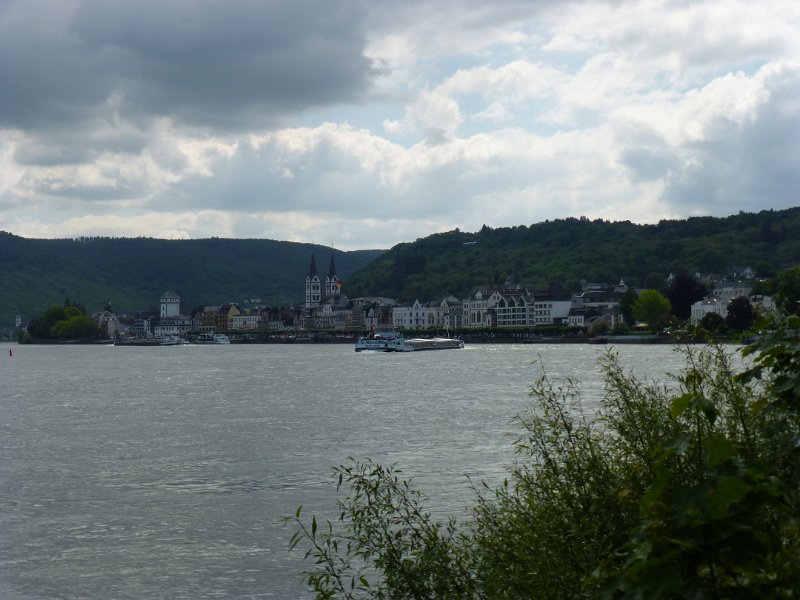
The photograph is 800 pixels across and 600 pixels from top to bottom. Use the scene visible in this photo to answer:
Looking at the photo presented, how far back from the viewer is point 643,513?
14.7 feet

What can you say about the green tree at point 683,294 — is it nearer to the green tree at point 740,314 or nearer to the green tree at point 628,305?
the green tree at point 628,305

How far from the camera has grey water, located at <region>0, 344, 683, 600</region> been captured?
1727 centimetres

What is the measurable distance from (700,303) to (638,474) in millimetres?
177882

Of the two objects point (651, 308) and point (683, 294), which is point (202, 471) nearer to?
point (651, 308)

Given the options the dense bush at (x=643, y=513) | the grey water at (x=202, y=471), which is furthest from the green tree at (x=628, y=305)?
the dense bush at (x=643, y=513)

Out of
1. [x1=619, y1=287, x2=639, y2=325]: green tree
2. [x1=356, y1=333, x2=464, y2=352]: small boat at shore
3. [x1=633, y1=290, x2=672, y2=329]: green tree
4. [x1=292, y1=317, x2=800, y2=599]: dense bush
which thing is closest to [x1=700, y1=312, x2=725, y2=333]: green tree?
[x1=292, y1=317, x2=800, y2=599]: dense bush

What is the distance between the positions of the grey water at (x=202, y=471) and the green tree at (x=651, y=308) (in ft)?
349

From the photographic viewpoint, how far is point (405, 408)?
49125 mm

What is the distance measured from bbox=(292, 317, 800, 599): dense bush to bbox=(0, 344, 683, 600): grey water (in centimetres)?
135

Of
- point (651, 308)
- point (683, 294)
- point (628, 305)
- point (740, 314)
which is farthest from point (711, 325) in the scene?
point (628, 305)

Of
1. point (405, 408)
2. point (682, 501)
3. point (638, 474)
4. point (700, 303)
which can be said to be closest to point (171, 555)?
point (638, 474)

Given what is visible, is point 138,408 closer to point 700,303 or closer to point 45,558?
point 45,558

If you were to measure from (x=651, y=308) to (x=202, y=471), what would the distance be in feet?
467

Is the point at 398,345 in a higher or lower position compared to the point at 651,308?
lower
